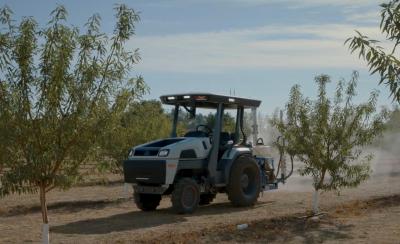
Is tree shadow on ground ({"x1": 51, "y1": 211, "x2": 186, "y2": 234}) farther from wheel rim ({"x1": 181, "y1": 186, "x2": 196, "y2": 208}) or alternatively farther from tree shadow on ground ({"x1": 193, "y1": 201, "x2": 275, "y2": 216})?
tree shadow on ground ({"x1": 193, "y1": 201, "x2": 275, "y2": 216})

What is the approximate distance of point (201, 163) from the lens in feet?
47.0

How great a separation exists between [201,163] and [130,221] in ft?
7.81

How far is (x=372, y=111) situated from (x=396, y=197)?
15.8 ft

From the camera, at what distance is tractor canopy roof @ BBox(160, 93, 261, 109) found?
14286 mm

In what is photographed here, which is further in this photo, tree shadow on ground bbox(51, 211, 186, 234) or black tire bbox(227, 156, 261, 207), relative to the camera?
black tire bbox(227, 156, 261, 207)

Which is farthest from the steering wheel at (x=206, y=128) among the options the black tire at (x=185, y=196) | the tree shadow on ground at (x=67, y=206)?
the tree shadow on ground at (x=67, y=206)

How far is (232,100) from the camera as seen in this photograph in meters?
14.8

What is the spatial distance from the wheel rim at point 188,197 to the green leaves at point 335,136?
2.62m

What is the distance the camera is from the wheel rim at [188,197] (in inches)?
543

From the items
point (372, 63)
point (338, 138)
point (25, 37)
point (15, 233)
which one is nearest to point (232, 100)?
point (338, 138)

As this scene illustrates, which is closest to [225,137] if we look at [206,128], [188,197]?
[206,128]

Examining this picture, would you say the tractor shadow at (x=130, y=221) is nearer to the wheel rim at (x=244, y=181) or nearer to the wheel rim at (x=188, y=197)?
the wheel rim at (x=188, y=197)

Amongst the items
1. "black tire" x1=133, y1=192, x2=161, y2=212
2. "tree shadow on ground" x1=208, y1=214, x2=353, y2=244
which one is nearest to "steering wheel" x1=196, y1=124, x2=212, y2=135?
"black tire" x1=133, y1=192, x2=161, y2=212

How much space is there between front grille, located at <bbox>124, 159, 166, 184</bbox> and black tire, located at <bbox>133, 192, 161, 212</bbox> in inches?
35.0
